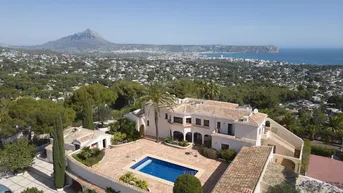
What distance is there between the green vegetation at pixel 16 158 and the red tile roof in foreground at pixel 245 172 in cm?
1870

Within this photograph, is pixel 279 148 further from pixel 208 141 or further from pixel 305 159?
pixel 208 141

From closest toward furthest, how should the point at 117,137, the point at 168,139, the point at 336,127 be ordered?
the point at 168,139
the point at 117,137
the point at 336,127

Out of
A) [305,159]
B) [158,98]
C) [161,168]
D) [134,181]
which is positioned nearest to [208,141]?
[161,168]

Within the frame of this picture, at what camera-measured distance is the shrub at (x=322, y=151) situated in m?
27.1

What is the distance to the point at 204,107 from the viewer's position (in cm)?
2795

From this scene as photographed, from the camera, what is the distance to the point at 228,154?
23.6 metres

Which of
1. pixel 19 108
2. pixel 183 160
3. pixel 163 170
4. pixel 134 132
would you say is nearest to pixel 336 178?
pixel 183 160

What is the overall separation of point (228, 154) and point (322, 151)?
12013 mm

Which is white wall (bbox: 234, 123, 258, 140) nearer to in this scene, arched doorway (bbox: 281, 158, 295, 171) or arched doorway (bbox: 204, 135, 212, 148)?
arched doorway (bbox: 204, 135, 212, 148)

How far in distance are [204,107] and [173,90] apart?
1684 centimetres

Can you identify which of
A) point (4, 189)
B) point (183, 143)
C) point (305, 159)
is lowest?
point (4, 189)

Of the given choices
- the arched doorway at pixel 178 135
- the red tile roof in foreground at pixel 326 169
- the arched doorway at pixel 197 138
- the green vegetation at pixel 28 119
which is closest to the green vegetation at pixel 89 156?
the green vegetation at pixel 28 119

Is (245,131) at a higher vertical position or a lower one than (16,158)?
higher

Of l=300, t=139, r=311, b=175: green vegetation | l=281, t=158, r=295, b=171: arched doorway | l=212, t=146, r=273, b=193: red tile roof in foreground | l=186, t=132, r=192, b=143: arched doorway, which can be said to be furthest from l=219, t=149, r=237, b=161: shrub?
l=300, t=139, r=311, b=175: green vegetation
